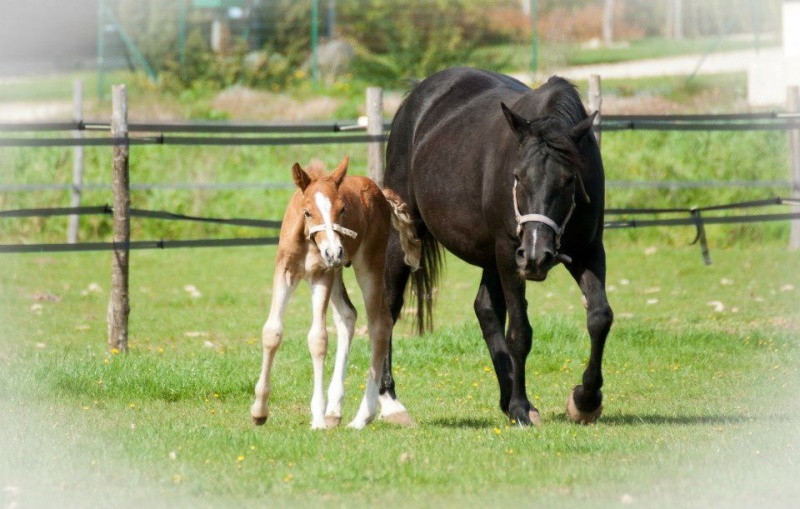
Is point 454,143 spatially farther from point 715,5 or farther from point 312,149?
point 715,5

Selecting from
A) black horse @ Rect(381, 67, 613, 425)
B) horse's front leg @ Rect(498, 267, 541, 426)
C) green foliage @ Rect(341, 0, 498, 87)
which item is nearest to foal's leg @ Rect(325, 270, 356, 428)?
black horse @ Rect(381, 67, 613, 425)

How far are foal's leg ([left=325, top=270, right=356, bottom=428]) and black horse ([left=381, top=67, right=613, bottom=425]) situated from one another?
618mm

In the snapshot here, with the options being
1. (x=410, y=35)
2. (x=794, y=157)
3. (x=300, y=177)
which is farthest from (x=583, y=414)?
(x=410, y=35)

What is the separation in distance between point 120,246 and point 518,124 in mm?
4660

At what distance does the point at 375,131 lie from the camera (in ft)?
37.5

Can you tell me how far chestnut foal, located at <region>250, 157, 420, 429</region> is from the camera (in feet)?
19.3

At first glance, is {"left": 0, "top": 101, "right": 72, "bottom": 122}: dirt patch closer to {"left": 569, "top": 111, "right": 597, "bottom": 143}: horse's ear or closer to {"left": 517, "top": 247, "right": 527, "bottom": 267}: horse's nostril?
{"left": 569, "top": 111, "right": 597, "bottom": 143}: horse's ear

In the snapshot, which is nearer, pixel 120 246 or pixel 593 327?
pixel 593 327

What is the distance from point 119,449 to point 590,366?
2.61 m

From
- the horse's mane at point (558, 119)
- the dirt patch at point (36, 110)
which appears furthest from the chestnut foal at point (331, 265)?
the dirt patch at point (36, 110)

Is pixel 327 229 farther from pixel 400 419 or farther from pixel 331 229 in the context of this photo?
pixel 400 419

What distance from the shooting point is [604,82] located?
26.9m

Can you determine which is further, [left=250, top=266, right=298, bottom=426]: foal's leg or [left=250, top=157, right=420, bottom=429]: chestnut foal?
[left=250, top=266, right=298, bottom=426]: foal's leg

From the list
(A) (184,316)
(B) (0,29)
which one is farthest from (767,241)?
(B) (0,29)
